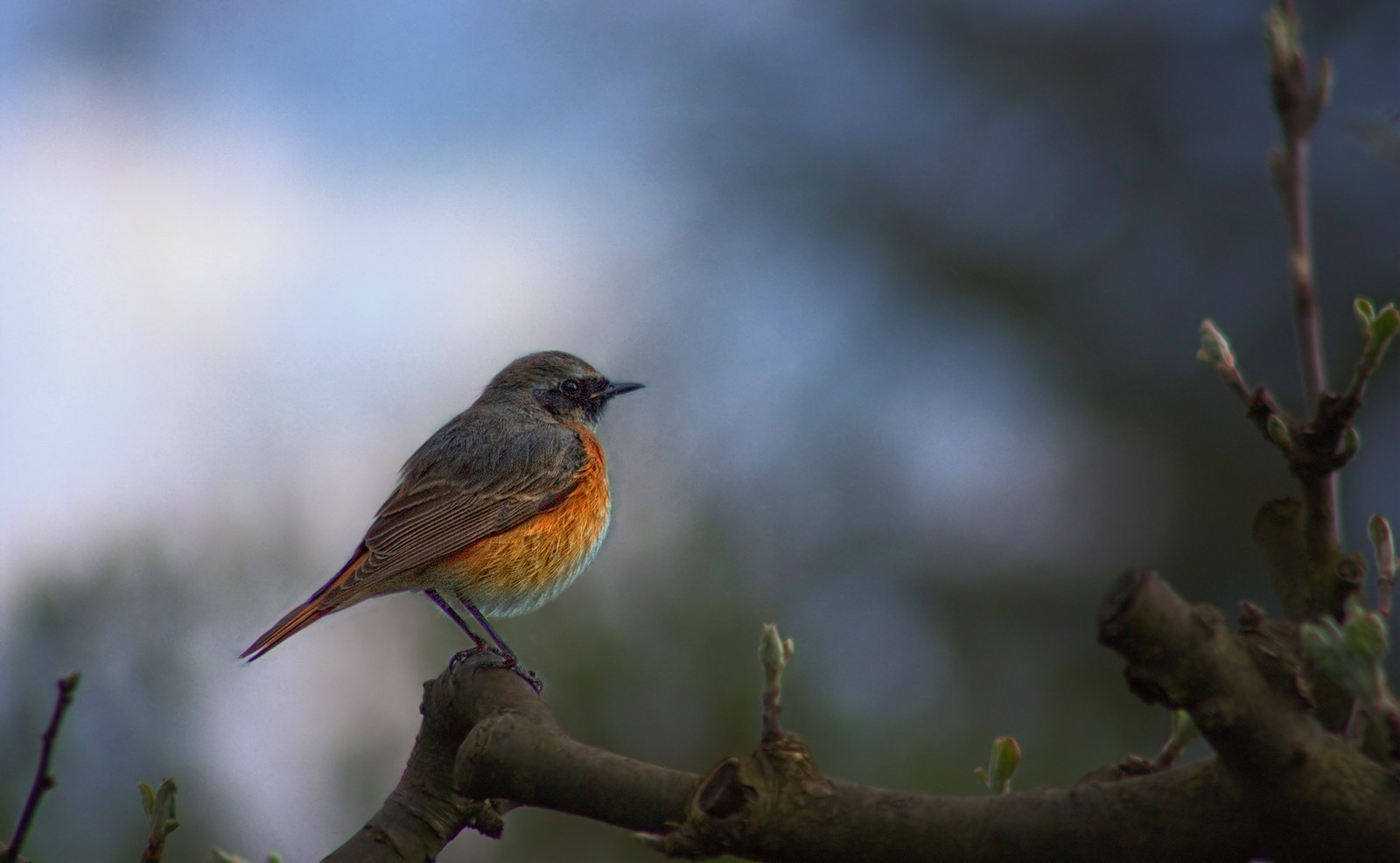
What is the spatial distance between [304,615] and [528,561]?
1.20 meters

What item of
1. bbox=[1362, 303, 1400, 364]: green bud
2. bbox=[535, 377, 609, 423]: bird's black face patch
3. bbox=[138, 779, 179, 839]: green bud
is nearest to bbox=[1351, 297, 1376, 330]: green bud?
bbox=[1362, 303, 1400, 364]: green bud

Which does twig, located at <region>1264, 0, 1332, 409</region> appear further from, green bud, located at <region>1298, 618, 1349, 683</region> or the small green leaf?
green bud, located at <region>1298, 618, 1349, 683</region>

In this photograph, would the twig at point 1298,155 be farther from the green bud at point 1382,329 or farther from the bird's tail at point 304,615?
the bird's tail at point 304,615

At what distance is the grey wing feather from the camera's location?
5.91m

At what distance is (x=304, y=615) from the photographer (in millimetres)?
5293

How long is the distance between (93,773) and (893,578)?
5.53 meters

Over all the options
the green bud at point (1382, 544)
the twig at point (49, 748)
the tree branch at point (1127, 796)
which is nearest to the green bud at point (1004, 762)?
the tree branch at point (1127, 796)

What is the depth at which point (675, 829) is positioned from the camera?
219 cm

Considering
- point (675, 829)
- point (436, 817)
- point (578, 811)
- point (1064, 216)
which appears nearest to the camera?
point (675, 829)

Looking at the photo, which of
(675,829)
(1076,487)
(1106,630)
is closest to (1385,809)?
(1106,630)

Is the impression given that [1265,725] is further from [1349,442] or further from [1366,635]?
[1349,442]

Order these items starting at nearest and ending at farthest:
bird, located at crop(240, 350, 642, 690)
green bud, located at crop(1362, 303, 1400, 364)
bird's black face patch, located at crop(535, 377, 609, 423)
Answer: green bud, located at crop(1362, 303, 1400, 364) < bird, located at crop(240, 350, 642, 690) < bird's black face patch, located at crop(535, 377, 609, 423)

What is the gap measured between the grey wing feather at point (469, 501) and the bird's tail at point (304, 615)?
0.45 ft

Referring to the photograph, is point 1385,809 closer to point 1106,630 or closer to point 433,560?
point 1106,630
